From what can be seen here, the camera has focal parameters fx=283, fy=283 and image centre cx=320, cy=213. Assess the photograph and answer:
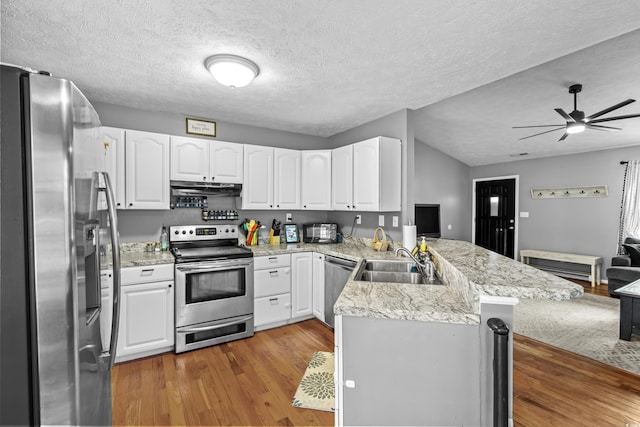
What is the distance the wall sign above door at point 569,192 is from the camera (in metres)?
5.14

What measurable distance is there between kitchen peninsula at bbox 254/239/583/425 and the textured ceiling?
148cm

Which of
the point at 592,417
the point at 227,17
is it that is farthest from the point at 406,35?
the point at 592,417

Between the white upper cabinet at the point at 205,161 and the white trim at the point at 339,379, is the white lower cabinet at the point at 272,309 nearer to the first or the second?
the white upper cabinet at the point at 205,161

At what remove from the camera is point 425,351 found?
133 centimetres

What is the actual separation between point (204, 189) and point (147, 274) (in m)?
1.10

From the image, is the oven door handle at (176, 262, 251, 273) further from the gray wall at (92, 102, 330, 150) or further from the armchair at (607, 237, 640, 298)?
the armchair at (607, 237, 640, 298)

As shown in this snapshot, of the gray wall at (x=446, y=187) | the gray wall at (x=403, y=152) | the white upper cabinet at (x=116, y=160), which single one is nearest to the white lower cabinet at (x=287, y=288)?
the gray wall at (x=403, y=152)

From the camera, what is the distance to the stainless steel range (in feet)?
8.64

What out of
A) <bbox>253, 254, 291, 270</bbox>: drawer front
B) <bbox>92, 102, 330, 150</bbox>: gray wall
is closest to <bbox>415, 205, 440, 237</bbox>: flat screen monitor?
<bbox>92, 102, 330, 150</bbox>: gray wall

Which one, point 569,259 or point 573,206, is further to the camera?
point 573,206

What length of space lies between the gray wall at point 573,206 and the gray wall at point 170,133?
517 centimetres

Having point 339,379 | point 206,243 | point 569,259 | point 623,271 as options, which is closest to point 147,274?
point 206,243

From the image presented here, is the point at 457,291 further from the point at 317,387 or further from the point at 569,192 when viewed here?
the point at 569,192

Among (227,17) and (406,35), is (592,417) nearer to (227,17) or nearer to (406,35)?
(406,35)
